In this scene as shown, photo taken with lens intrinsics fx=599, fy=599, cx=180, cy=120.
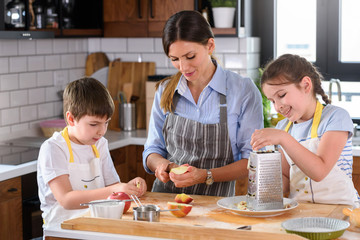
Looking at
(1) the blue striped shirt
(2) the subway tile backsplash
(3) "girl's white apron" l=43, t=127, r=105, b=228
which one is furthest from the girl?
(2) the subway tile backsplash

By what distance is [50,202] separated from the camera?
94.3 inches

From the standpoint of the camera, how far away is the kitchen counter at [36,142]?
3.21 metres

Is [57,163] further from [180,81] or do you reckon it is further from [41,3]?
[41,3]

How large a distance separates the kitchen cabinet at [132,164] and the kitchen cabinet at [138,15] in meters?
0.93

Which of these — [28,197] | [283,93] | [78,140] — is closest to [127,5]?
[28,197]

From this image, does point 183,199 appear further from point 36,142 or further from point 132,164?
point 132,164

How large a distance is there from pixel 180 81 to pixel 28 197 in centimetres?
128

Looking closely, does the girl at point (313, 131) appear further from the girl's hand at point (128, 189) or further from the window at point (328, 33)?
the window at point (328, 33)

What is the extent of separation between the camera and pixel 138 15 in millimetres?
4641

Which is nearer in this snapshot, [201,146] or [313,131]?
[313,131]

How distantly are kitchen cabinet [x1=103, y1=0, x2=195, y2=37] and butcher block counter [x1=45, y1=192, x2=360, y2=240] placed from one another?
8.40ft

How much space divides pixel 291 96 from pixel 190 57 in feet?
1.58

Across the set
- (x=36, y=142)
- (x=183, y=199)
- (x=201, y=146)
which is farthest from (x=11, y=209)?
(x=183, y=199)

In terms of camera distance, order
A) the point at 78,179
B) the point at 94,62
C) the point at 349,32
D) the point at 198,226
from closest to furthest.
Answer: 1. the point at 198,226
2. the point at 78,179
3. the point at 349,32
4. the point at 94,62
